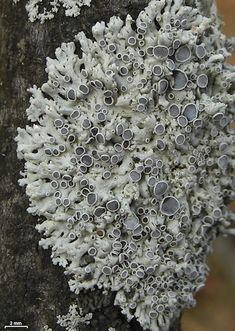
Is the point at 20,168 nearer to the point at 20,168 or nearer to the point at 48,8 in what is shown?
the point at 20,168

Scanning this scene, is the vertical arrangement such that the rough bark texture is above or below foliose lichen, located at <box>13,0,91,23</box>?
below

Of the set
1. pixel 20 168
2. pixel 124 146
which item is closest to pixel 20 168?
pixel 20 168

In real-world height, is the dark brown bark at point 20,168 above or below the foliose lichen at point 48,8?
below

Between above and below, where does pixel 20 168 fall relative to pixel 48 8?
below

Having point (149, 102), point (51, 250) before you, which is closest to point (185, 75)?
point (149, 102)

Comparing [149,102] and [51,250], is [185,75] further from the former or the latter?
[51,250]
